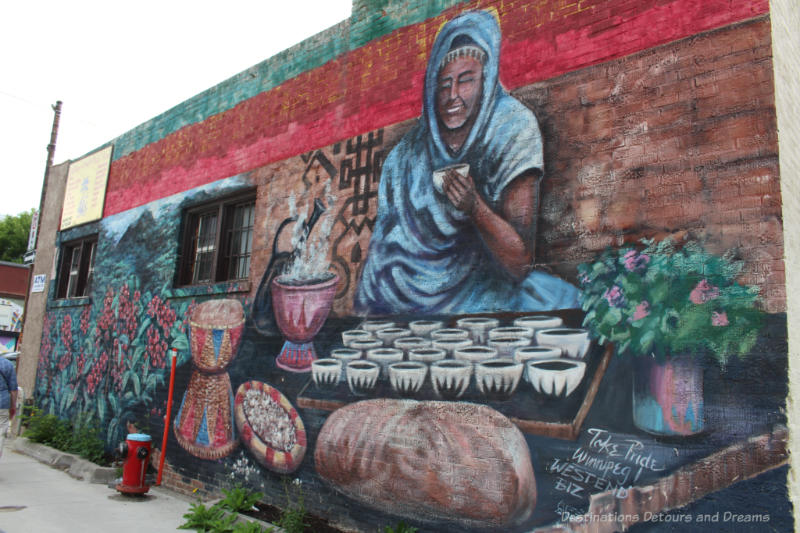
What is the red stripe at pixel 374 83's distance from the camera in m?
4.69

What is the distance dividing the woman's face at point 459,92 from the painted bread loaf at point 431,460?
8.86 ft

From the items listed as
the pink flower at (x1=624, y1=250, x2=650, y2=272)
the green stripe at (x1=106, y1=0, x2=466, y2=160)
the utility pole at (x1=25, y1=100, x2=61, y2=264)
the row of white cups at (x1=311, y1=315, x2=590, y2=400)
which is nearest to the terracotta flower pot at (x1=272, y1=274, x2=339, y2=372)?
the row of white cups at (x1=311, y1=315, x2=590, y2=400)

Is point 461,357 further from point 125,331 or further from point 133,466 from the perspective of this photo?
point 125,331

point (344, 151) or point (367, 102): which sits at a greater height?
point (367, 102)

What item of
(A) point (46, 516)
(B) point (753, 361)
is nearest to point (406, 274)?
(B) point (753, 361)

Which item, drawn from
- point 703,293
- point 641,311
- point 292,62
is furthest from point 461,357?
point 292,62

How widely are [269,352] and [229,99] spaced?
399 cm

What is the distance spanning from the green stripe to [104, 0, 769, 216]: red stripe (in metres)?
0.11

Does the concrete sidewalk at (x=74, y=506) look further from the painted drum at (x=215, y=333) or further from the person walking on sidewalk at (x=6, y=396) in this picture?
the painted drum at (x=215, y=333)

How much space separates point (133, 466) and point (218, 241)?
3141 mm

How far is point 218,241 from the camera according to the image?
28.1 feet

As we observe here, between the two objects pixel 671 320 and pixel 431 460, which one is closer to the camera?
pixel 671 320

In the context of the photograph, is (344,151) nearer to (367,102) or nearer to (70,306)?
(367,102)

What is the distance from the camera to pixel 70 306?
1155 centimetres
